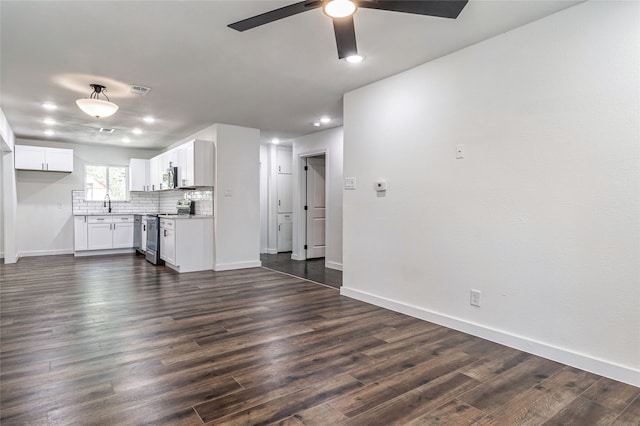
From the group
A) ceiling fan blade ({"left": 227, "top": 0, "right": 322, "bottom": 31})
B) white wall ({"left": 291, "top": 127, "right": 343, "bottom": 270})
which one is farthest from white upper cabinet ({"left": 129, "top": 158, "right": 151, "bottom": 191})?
ceiling fan blade ({"left": 227, "top": 0, "right": 322, "bottom": 31})

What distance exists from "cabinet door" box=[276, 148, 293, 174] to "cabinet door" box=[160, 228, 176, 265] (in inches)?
115

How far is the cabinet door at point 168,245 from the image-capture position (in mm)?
5750

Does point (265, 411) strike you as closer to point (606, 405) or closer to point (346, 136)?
point (606, 405)

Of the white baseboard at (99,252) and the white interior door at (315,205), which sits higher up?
the white interior door at (315,205)

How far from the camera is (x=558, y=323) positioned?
2.51 metres

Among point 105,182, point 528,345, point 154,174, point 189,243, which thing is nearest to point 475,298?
point 528,345

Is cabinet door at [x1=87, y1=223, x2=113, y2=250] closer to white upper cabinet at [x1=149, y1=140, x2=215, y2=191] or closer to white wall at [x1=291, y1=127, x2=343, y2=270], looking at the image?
white upper cabinet at [x1=149, y1=140, x2=215, y2=191]

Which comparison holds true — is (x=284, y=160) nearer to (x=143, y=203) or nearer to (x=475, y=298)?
(x=143, y=203)

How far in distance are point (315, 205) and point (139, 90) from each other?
3.90 m

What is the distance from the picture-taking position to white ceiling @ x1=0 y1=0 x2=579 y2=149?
251 cm

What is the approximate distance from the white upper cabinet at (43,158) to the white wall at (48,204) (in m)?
0.42

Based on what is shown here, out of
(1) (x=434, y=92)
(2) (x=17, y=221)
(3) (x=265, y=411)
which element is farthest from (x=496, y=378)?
(2) (x=17, y=221)

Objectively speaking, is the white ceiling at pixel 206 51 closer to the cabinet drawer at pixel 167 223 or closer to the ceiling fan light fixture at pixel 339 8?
the ceiling fan light fixture at pixel 339 8

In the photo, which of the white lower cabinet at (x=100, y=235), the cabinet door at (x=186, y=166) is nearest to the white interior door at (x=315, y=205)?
the cabinet door at (x=186, y=166)
